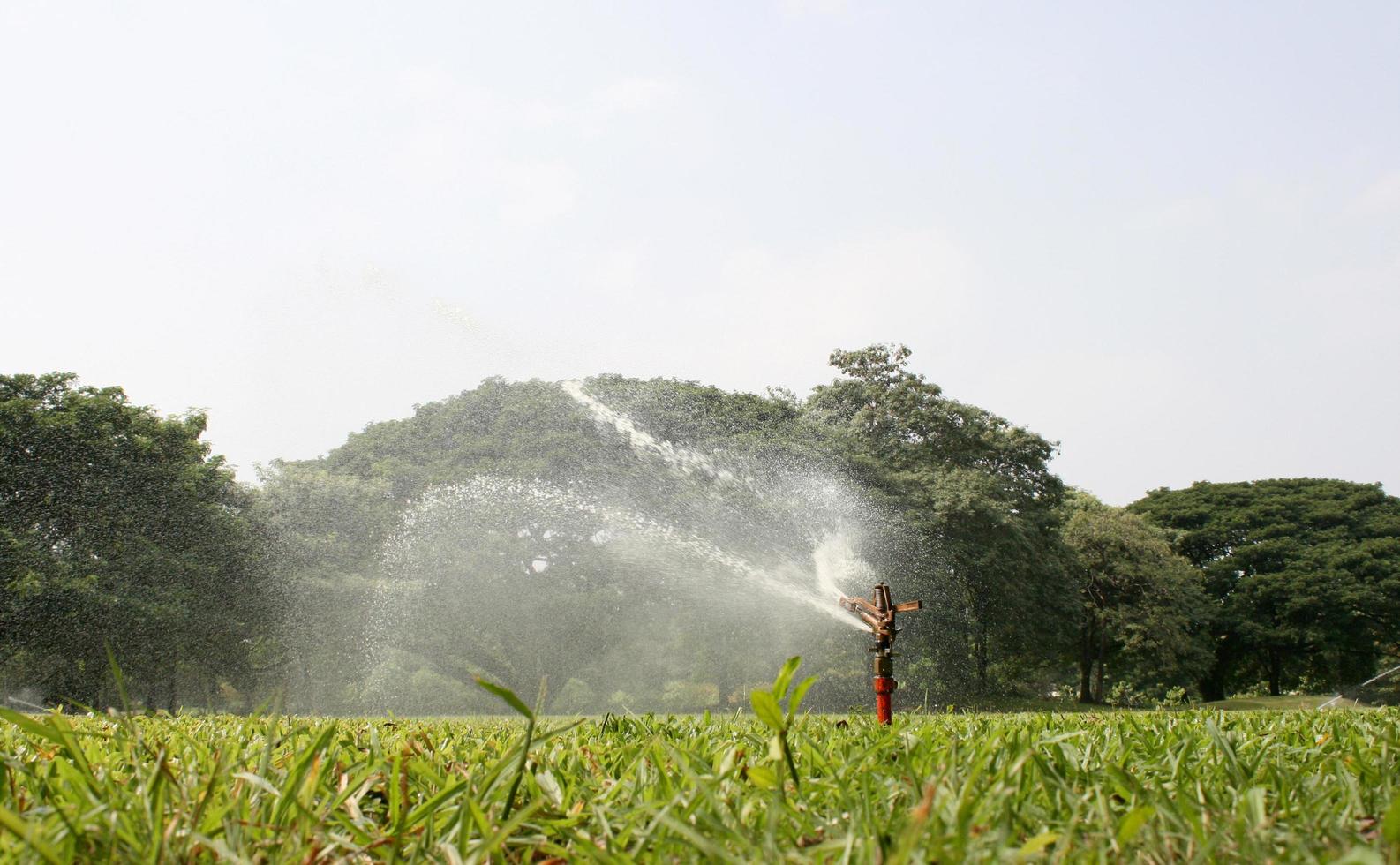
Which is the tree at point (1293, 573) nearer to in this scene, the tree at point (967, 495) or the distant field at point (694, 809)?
the tree at point (967, 495)

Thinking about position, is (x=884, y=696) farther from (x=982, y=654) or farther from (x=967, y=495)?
(x=982, y=654)

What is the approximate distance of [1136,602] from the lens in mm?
32125

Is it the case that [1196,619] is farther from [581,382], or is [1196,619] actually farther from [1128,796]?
[1128,796]

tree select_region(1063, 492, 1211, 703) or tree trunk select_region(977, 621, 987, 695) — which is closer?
tree trunk select_region(977, 621, 987, 695)

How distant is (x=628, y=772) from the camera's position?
4.27ft

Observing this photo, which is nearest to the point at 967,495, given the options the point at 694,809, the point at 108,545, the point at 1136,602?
the point at 1136,602

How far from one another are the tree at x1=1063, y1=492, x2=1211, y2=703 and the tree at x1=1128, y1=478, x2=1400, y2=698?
6.94ft

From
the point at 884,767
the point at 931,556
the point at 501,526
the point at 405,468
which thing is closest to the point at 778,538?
the point at 931,556

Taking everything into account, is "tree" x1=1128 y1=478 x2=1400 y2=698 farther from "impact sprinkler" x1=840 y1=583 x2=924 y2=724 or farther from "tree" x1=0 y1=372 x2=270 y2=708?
"impact sprinkler" x1=840 y1=583 x2=924 y2=724

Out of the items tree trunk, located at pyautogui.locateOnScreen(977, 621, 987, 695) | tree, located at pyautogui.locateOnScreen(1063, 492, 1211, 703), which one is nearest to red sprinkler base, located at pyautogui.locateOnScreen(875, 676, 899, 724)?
tree trunk, located at pyautogui.locateOnScreen(977, 621, 987, 695)

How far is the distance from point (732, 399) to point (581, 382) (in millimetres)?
4631

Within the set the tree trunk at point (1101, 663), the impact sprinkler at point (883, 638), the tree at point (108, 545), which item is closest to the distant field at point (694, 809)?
the impact sprinkler at point (883, 638)

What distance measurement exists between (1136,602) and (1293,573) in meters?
7.84

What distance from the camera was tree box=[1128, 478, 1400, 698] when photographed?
34.2m
